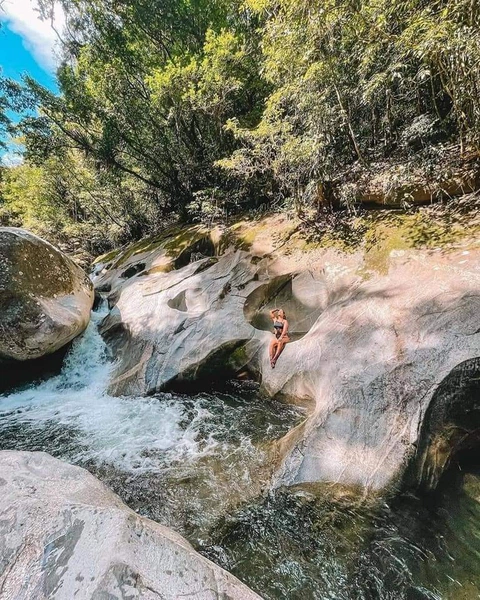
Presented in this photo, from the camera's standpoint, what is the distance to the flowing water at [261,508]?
3.02 meters

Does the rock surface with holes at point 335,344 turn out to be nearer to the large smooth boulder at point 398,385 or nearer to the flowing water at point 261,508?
the large smooth boulder at point 398,385

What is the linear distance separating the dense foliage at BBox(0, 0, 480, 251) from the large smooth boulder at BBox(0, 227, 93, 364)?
20.4ft

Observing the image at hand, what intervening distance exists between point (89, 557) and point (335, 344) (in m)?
4.45

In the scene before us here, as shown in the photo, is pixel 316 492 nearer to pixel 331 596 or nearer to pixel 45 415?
pixel 331 596

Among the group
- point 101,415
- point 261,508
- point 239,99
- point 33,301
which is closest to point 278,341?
point 261,508

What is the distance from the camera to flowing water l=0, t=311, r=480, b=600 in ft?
9.91

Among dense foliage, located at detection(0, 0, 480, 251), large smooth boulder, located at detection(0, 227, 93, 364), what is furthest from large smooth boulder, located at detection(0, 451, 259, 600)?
dense foliage, located at detection(0, 0, 480, 251)

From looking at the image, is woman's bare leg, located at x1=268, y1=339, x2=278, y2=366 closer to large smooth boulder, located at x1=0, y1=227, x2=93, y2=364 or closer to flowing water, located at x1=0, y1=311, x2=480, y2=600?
flowing water, located at x1=0, y1=311, x2=480, y2=600

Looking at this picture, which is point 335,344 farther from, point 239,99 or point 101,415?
point 239,99

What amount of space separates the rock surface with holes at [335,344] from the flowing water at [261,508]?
0.36m

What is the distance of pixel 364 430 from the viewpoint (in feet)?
13.4

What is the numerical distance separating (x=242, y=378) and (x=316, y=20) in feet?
24.7

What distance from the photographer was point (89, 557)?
1871 mm

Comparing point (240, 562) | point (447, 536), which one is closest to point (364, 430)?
point (447, 536)
